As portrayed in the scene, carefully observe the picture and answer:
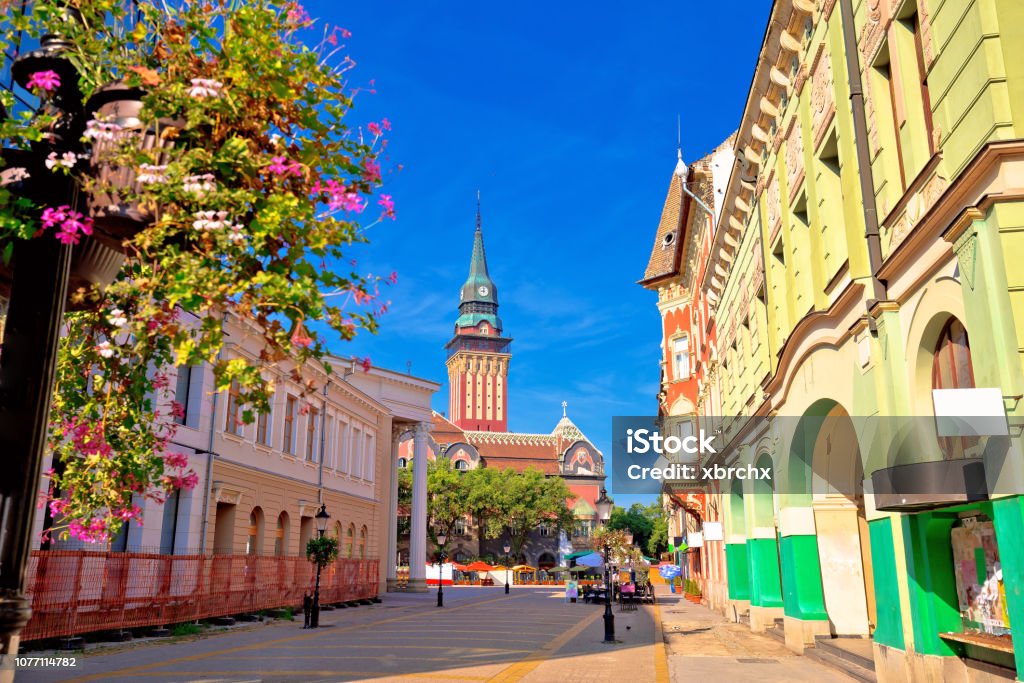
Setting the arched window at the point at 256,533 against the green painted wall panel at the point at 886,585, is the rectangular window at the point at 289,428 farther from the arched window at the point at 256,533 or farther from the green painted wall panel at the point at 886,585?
the green painted wall panel at the point at 886,585

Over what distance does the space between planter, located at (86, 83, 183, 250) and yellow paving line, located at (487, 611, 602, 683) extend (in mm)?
9901

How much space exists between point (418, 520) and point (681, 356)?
18.0m

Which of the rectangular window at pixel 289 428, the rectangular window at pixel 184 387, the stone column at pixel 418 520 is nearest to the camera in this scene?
the rectangular window at pixel 184 387

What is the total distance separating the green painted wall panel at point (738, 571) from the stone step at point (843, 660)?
790cm

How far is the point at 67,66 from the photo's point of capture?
3.97 metres

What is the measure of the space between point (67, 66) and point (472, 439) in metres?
112

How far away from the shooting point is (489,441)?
4604 inches

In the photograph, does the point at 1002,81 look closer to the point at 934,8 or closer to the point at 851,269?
the point at 934,8

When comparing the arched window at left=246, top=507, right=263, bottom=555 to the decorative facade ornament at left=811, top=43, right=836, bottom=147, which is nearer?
the decorative facade ornament at left=811, top=43, right=836, bottom=147

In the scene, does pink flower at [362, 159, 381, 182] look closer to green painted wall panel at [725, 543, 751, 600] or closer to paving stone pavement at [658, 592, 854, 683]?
paving stone pavement at [658, 592, 854, 683]

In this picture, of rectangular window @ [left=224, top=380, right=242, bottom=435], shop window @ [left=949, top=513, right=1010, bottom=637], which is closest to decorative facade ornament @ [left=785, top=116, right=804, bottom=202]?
shop window @ [left=949, top=513, right=1010, bottom=637]

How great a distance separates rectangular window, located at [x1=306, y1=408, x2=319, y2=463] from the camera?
33.8m

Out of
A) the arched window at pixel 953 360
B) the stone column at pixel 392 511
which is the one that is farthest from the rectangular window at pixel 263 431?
the arched window at pixel 953 360

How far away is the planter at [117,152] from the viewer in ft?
12.1
